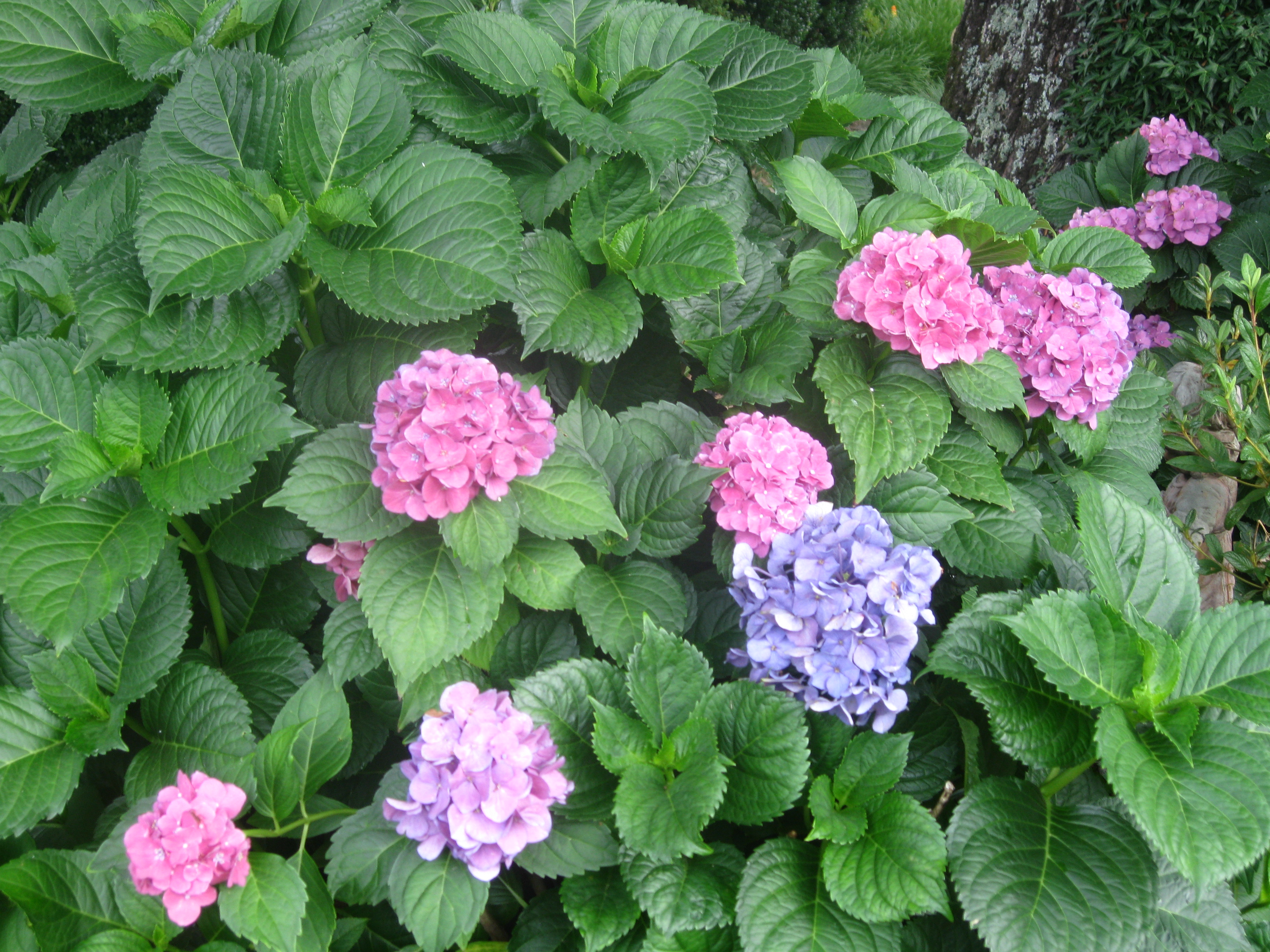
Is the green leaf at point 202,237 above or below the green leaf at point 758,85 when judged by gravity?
below

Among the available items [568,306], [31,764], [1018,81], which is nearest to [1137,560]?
[568,306]

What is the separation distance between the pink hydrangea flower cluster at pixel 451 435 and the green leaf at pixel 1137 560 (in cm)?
86

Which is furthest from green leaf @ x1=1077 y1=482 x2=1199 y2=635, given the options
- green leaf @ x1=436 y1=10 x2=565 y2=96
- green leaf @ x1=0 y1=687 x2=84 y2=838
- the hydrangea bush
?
green leaf @ x1=0 y1=687 x2=84 y2=838

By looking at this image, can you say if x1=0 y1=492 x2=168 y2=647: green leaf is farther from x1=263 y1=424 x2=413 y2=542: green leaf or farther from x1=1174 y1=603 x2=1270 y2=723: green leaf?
x1=1174 y1=603 x2=1270 y2=723: green leaf

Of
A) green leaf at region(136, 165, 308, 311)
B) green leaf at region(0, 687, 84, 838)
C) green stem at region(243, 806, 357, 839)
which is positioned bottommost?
green leaf at region(0, 687, 84, 838)

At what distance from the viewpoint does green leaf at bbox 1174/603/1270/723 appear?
1.23m

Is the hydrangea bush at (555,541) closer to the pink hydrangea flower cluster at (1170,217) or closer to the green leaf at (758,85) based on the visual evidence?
the green leaf at (758,85)

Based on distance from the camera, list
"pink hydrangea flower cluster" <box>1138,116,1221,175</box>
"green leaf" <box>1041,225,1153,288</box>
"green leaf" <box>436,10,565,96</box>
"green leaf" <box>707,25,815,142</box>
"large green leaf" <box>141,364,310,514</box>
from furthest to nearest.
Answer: "pink hydrangea flower cluster" <box>1138,116,1221,175</box>
"green leaf" <box>1041,225,1153,288</box>
"green leaf" <box>707,25,815,142</box>
"green leaf" <box>436,10,565,96</box>
"large green leaf" <box>141,364,310,514</box>

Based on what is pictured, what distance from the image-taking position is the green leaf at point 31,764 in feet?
4.21

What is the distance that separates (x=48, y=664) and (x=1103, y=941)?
1.54 meters

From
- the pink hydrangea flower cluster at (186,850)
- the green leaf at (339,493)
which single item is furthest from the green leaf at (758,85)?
the pink hydrangea flower cluster at (186,850)

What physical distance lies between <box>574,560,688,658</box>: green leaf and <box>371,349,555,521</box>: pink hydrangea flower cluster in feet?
0.79

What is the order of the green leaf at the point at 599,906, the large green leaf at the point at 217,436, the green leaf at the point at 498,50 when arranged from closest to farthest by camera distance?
the green leaf at the point at 599,906, the large green leaf at the point at 217,436, the green leaf at the point at 498,50


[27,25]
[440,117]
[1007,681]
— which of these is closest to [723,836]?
[1007,681]
